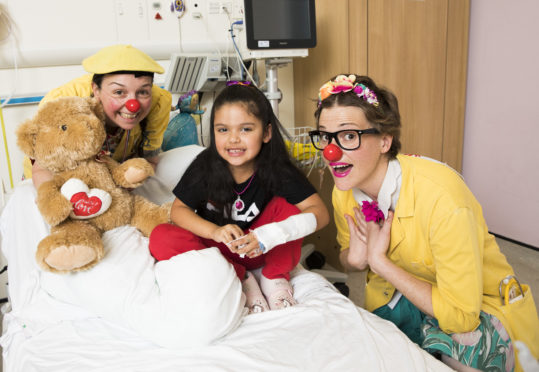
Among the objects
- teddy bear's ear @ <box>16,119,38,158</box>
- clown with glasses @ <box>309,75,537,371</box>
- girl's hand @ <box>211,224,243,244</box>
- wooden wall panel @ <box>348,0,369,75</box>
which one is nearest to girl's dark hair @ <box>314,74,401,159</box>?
clown with glasses @ <box>309,75,537,371</box>

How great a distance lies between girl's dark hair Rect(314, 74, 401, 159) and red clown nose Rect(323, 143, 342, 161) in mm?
128

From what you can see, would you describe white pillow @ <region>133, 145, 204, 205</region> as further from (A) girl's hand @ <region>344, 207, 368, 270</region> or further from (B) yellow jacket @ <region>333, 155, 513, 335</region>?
(B) yellow jacket @ <region>333, 155, 513, 335</region>

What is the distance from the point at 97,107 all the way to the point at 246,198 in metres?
0.60

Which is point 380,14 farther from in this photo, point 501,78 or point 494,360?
point 494,360

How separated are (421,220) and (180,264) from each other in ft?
2.18

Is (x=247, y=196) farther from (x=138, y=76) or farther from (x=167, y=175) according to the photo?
(x=138, y=76)

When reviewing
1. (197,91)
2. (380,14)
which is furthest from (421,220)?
(380,14)

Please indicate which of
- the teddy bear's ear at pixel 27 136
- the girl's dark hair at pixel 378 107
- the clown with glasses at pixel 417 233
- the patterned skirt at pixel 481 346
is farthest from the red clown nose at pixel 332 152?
the teddy bear's ear at pixel 27 136

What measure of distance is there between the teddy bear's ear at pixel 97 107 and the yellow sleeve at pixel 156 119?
34cm

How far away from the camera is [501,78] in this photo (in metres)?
2.92

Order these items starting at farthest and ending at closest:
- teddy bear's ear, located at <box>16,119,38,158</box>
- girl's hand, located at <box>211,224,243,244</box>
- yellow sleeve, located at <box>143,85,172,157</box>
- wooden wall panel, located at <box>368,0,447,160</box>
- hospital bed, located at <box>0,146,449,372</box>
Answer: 1. wooden wall panel, located at <box>368,0,447,160</box>
2. yellow sleeve, located at <box>143,85,172,157</box>
3. teddy bear's ear, located at <box>16,119,38,158</box>
4. girl's hand, located at <box>211,224,243,244</box>
5. hospital bed, located at <box>0,146,449,372</box>

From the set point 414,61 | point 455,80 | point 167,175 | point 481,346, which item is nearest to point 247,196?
point 167,175

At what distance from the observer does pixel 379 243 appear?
123 centimetres

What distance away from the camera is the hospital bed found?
39.9 inches
